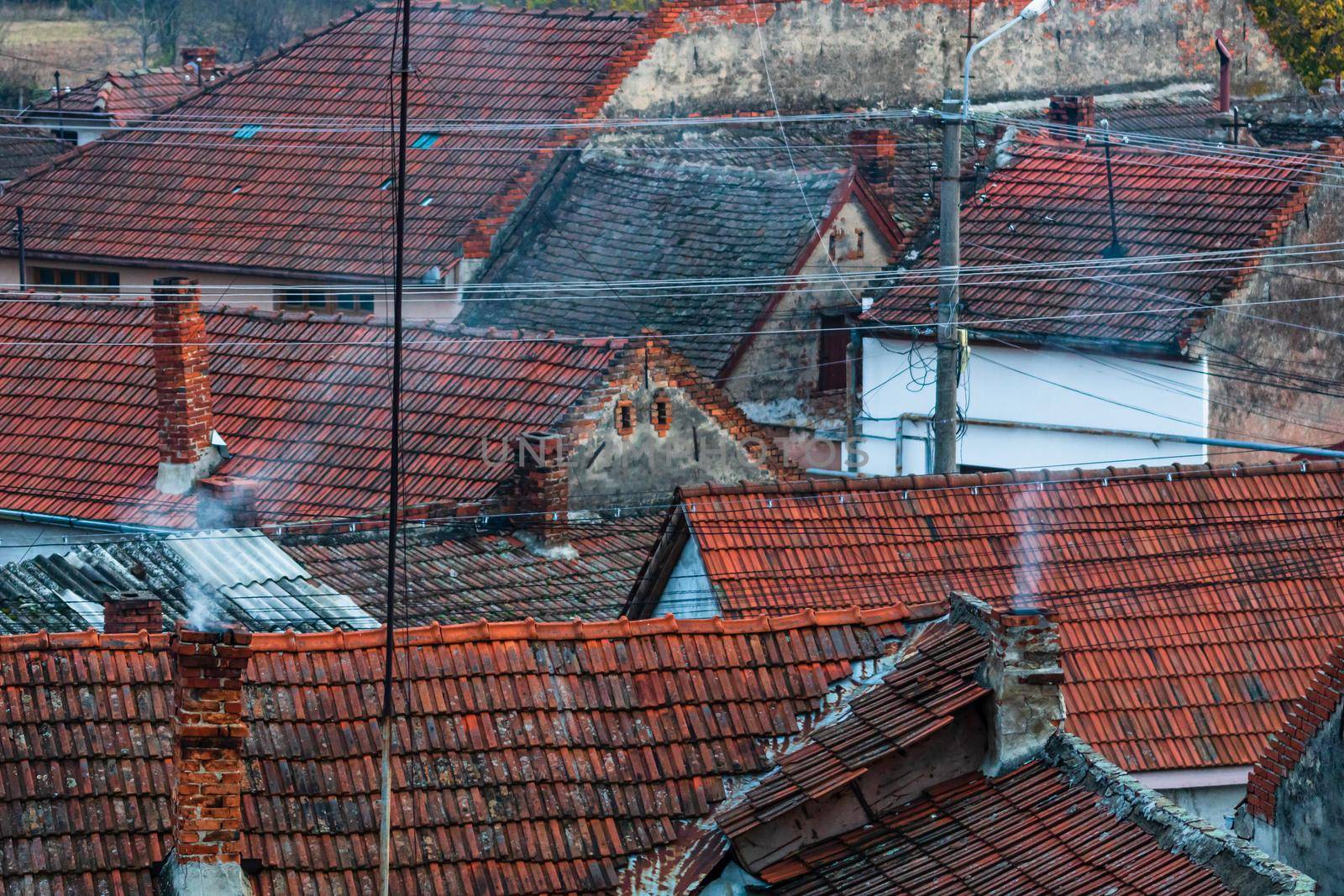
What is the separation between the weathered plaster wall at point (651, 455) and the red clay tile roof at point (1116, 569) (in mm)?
2694

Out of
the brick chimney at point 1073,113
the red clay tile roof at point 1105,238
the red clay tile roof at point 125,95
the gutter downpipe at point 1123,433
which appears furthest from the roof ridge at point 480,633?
the red clay tile roof at point 125,95

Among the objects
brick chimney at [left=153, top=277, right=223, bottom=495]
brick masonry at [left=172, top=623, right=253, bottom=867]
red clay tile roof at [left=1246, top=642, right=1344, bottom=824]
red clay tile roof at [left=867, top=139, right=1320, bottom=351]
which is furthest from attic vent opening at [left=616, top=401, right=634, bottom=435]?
brick masonry at [left=172, top=623, right=253, bottom=867]

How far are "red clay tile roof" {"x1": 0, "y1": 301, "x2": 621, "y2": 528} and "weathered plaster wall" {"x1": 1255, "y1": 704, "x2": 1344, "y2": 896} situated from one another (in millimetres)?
8230

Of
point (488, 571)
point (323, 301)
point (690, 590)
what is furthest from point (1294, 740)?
point (323, 301)

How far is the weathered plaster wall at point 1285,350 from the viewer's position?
22.0 m

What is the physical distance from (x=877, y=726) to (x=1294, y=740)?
239 centimetres

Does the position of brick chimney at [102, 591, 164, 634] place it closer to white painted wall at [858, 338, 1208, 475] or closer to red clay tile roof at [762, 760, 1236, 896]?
red clay tile roof at [762, 760, 1236, 896]

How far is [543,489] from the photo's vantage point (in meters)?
17.4

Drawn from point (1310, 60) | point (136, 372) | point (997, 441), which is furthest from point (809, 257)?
point (1310, 60)

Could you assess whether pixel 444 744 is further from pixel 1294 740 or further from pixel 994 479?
pixel 994 479

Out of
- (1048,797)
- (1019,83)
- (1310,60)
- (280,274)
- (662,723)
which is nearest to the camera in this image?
(1048,797)

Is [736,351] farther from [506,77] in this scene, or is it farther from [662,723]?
[662,723]

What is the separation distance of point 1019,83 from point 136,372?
17.2 m

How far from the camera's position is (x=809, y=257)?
24.7m
